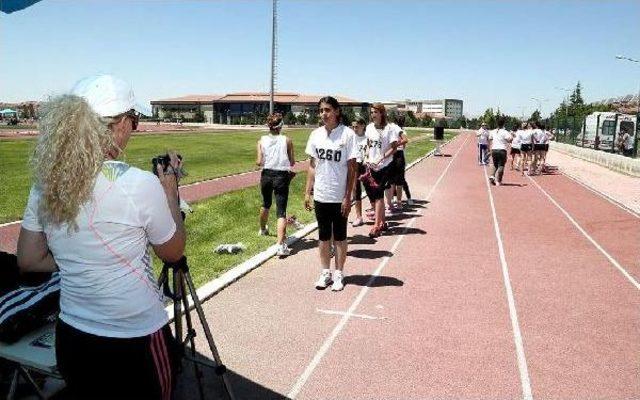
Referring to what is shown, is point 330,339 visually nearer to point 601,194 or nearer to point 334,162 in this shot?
point 334,162

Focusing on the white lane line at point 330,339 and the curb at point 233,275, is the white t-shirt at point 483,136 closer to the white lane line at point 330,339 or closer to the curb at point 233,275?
the curb at point 233,275

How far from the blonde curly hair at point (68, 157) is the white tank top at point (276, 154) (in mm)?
5550

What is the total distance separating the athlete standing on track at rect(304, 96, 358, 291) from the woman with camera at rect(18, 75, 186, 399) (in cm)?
362

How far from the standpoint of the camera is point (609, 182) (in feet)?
57.5

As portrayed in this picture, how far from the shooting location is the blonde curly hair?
1862 mm

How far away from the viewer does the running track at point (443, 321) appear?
13.0 feet

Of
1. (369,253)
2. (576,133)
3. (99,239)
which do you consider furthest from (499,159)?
(576,133)

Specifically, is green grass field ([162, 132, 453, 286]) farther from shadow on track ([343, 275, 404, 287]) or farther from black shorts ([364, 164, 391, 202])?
black shorts ([364, 164, 391, 202])

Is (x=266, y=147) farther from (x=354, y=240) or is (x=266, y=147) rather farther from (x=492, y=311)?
(x=492, y=311)

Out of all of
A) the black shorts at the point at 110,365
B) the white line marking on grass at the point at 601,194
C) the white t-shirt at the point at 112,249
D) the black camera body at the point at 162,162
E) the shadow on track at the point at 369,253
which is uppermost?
the black camera body at the point at 162,162

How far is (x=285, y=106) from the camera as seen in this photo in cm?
12644

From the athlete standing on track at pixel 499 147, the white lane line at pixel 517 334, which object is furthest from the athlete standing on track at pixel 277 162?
the athlete standing on track at pixel 499 147

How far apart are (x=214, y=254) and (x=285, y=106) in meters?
122

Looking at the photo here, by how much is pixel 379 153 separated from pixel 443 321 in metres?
4.13
